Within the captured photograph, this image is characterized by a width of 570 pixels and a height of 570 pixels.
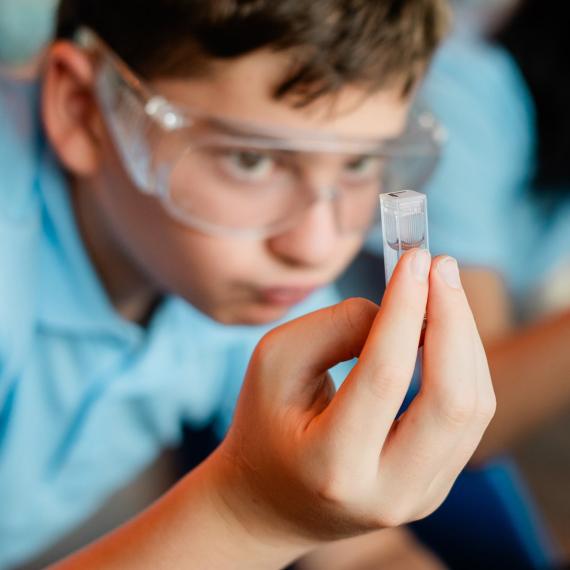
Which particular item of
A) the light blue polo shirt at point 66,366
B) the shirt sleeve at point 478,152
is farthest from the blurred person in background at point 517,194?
the light blue polo shirt at point 66,366

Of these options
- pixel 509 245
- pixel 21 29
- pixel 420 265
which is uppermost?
pixel 420 265

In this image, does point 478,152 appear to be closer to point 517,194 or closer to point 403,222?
point 517,194

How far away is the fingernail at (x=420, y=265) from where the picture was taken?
0.30m

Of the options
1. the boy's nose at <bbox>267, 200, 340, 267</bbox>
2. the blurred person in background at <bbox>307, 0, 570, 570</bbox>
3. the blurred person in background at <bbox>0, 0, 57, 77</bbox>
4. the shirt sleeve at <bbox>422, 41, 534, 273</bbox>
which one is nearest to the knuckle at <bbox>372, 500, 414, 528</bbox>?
the boy's nose at <bbox>267, 200, 340, 267</bbox>

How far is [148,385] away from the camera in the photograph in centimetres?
74

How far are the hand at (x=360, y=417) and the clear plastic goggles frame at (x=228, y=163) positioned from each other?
0.21 metres

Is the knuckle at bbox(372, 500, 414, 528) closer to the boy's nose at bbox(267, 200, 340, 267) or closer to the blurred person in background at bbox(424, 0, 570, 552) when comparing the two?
the boy's nose at bbox(267, 200, 340, 267)

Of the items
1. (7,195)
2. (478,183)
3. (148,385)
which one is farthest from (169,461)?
(478,183)

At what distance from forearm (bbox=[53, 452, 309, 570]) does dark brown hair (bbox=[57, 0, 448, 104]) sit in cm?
26

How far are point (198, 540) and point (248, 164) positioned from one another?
0.88 ft

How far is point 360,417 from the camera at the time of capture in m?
0.31

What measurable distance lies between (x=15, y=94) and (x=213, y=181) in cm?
21

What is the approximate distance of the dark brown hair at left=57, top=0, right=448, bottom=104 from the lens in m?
0.51

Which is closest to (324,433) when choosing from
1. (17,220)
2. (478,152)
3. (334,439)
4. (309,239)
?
(334,439)
